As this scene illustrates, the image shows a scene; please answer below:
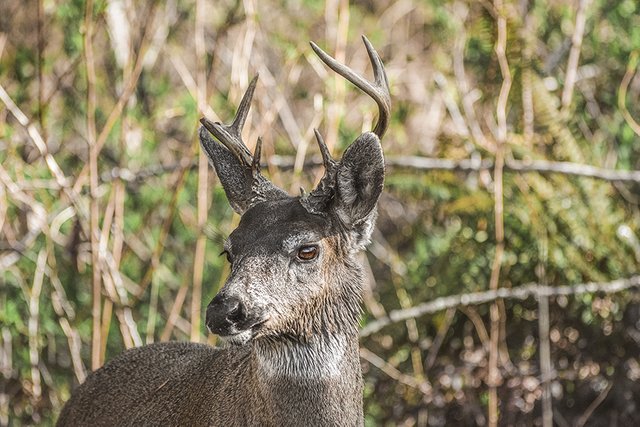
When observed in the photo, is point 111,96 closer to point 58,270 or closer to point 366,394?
point 58,270

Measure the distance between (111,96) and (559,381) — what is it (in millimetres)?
5141

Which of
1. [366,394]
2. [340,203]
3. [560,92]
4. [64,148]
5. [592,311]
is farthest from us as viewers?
[64,148]

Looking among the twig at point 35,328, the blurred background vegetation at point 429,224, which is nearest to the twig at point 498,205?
the blurred background vegetation at point 429,224

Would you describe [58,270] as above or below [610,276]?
above

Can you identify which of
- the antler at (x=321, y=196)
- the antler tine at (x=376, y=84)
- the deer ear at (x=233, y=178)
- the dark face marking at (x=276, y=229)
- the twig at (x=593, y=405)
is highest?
the antler tine at (x=376, y=84)

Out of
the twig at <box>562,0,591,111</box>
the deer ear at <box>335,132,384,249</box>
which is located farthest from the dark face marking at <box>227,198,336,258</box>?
the twig at <box>562,0,591,111</box>

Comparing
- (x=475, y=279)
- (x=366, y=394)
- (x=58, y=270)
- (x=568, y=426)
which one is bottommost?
(x=568, y=426)

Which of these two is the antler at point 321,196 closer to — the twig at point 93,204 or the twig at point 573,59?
the twig at point 93,204

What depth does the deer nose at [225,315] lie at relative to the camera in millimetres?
4320

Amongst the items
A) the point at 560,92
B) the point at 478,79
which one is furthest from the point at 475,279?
the point at 478,79

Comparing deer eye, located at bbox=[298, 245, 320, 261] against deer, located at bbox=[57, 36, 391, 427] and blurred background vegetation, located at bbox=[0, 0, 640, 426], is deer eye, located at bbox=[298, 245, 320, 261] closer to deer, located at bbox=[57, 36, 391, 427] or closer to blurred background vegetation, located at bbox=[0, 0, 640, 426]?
deer, located at bbox=[57, 36, 391, 427]

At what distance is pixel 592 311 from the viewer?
298 inches

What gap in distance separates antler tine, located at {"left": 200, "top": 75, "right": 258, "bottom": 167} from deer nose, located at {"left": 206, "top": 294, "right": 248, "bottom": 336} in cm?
98

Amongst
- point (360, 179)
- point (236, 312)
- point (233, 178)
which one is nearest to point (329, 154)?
point (360, 179)
